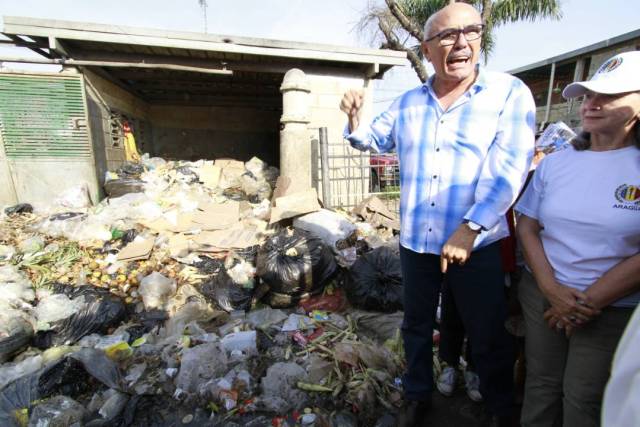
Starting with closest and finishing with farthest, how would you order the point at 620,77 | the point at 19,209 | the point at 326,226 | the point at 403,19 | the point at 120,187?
the point at 620,77
the point at 326,226
the point at 19,209
the point at 120,187
the point at 403,19

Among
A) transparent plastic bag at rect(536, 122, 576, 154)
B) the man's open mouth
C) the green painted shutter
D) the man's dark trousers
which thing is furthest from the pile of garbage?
the man's open mouth

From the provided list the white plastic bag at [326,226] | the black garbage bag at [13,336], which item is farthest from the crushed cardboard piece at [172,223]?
the black garbage bag at [13,336]

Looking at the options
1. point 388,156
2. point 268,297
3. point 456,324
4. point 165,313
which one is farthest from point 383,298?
point 388,156

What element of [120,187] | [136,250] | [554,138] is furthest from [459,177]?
[120,187]

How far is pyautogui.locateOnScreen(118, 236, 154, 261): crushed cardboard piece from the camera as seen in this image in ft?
11.8

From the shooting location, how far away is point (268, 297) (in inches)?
118

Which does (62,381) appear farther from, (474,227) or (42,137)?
(42,137)

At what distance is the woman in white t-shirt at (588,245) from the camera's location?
1.08 m

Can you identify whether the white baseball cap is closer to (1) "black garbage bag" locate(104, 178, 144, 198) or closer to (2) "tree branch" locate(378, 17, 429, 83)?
(1) "black garbage bag" locate(104, 178, 144, 198)

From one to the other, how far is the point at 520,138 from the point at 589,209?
1.17 feet

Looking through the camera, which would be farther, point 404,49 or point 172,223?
point 404,49

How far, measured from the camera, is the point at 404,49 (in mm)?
11180

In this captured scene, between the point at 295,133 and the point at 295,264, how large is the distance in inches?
104

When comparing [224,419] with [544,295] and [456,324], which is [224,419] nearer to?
[456,324]
